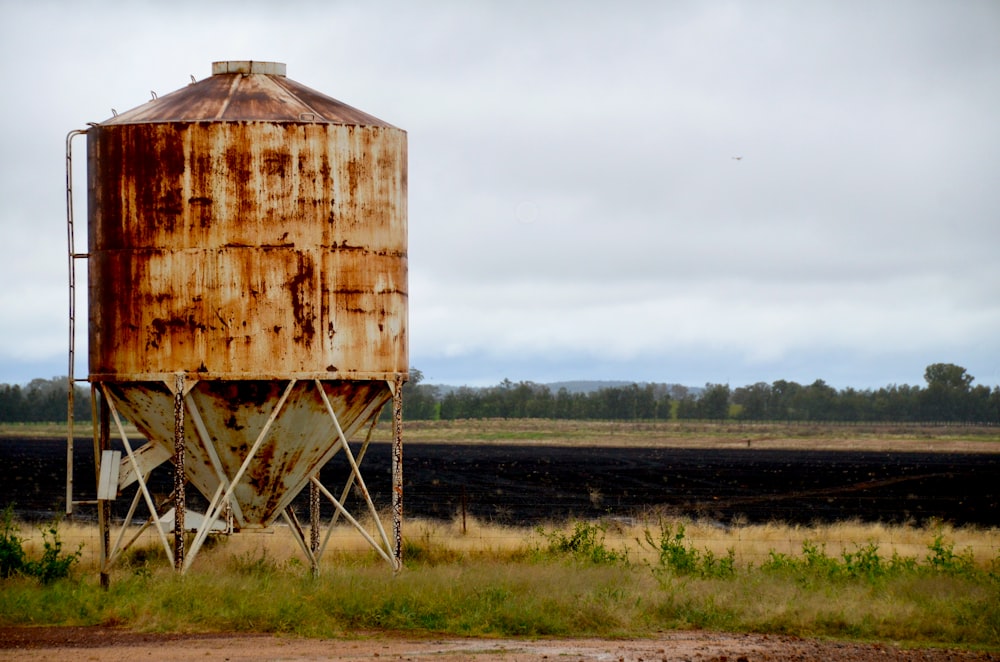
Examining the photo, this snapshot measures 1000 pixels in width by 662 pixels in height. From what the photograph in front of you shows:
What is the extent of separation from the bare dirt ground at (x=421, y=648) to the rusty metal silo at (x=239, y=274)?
3099mm

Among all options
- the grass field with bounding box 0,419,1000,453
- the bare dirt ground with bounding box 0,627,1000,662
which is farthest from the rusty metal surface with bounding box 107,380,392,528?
the grass field with bounding box 0,419,1000,453

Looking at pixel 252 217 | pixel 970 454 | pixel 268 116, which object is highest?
pixel 268 116

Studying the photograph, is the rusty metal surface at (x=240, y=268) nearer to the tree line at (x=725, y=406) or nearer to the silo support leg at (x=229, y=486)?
the silo support leg at (x=229, y=486)

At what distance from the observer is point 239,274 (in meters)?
16.2

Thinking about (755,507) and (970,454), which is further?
(970,454)

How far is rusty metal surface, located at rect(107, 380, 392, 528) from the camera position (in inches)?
645

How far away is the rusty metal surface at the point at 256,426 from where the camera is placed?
16391 millimetres

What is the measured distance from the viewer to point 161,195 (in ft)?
53.4

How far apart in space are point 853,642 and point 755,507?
29413 millimetres

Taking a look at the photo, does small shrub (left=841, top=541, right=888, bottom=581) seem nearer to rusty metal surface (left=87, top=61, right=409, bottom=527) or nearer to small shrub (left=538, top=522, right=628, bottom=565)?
small shrub (left=538, top=522, right=628, bottom=565)

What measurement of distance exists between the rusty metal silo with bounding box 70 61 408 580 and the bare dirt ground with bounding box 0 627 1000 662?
310 centimetres

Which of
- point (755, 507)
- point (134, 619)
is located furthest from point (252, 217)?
point (755, 507)

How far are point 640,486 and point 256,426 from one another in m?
40.2

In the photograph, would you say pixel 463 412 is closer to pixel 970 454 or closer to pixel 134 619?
pixel 970 454
